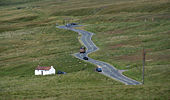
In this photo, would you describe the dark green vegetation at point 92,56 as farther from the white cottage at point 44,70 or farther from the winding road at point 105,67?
the white cottage at point 44,70

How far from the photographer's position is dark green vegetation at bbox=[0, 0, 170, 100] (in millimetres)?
53406

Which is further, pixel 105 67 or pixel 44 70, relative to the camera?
pixel 105 67

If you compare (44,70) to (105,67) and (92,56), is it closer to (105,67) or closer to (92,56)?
(105,67)

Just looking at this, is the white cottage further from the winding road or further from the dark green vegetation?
the winding road

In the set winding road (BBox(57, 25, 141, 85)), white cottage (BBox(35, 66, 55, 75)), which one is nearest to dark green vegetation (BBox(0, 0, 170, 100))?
winding road (BBox(57, 25, 141, 85))

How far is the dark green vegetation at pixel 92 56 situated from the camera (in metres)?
53.4

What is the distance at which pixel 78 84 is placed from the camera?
210 feet

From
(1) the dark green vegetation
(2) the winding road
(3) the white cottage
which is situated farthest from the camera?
(3) the white cottage

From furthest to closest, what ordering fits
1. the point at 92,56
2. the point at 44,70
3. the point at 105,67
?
the point at 92,56, the point at 105,67, the point at 44,70

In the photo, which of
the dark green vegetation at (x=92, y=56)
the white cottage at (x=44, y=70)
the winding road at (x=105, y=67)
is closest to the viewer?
the dark green vegetation at (x=92, y=56)

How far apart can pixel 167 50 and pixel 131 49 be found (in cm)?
1189

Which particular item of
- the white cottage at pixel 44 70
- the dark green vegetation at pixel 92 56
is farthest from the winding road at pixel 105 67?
the white cottage at pixel 44 70

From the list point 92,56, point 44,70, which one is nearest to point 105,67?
point 44,70

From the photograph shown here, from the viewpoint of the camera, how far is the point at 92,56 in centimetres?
9506
